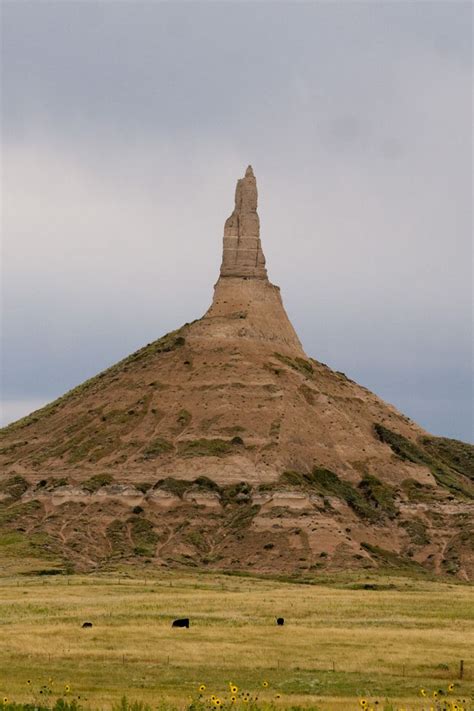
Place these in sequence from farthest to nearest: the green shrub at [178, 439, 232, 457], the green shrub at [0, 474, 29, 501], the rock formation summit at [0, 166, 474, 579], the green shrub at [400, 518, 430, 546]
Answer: the green shrub at [0, 474, 29, 501] → the green shrub at [178, 439, 232, 457] → the green shrub at [400, 518, 430, 546] → the rock formation summit at [0, 166, 474, 579]

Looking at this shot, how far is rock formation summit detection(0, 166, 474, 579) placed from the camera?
167000 mm

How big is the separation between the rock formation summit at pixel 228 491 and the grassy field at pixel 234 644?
44.9m

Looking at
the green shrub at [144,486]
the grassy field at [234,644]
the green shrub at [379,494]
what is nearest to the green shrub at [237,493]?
the green shrub at [144,486]

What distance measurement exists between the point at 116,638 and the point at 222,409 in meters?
114

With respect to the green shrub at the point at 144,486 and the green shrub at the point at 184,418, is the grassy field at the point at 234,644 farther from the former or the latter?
the green shrub at the point at 184,418

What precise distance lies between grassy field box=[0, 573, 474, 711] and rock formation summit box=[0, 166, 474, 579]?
44.9 m

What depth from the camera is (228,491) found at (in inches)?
7067

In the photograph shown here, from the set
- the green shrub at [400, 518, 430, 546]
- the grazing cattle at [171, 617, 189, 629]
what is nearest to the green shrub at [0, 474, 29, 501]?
the green shrub at [400, 518, 430, 546]

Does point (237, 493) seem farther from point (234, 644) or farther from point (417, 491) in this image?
point (234, 644)

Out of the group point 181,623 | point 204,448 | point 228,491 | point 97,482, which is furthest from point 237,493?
→ point 181,623

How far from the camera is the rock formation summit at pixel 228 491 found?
548 feet

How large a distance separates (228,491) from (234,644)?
103 metres

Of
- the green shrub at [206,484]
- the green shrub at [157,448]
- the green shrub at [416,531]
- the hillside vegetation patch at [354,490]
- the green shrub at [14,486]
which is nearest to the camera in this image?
the green shrub at [416,531]

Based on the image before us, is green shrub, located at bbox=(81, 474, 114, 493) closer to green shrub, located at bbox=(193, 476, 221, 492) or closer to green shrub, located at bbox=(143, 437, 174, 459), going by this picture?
green shrub, located at bbox=(143, 437, 174, 459)
